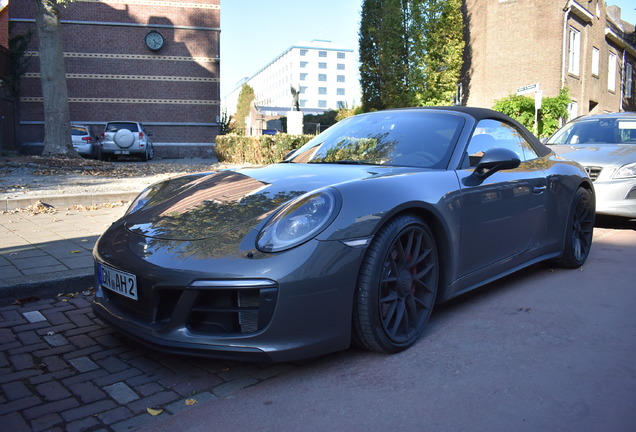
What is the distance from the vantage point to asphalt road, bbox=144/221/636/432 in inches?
85.5

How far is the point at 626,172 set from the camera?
20.9ft

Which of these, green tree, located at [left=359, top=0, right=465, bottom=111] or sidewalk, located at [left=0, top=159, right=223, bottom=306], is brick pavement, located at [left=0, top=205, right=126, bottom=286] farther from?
green tree, located at [left=359, top=0, right=465, bottom=111]

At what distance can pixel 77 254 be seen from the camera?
462 centimetres

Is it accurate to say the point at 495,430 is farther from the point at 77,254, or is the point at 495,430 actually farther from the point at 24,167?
the point at 24,167

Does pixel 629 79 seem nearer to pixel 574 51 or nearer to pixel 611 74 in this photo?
pixel 611 74

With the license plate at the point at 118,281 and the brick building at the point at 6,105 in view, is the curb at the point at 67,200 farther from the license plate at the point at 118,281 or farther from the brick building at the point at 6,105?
the brick building at the point at 6,105

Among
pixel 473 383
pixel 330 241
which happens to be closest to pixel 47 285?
pixel 330 241

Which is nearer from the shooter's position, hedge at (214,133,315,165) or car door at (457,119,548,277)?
car door at (457,119,548,277)

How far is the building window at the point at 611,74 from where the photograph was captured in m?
28.3

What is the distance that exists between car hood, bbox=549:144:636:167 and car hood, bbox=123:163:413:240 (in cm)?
439

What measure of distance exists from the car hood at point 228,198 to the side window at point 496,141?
614 millimetres

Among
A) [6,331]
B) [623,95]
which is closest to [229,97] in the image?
[623,95]

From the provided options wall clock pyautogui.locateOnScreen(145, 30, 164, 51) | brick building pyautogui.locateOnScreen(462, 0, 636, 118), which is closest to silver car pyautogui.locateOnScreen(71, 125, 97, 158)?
→ wall clock pyautogui.locateOnScreen(145, 30, 164, 51)

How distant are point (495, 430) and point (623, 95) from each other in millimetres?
33818
